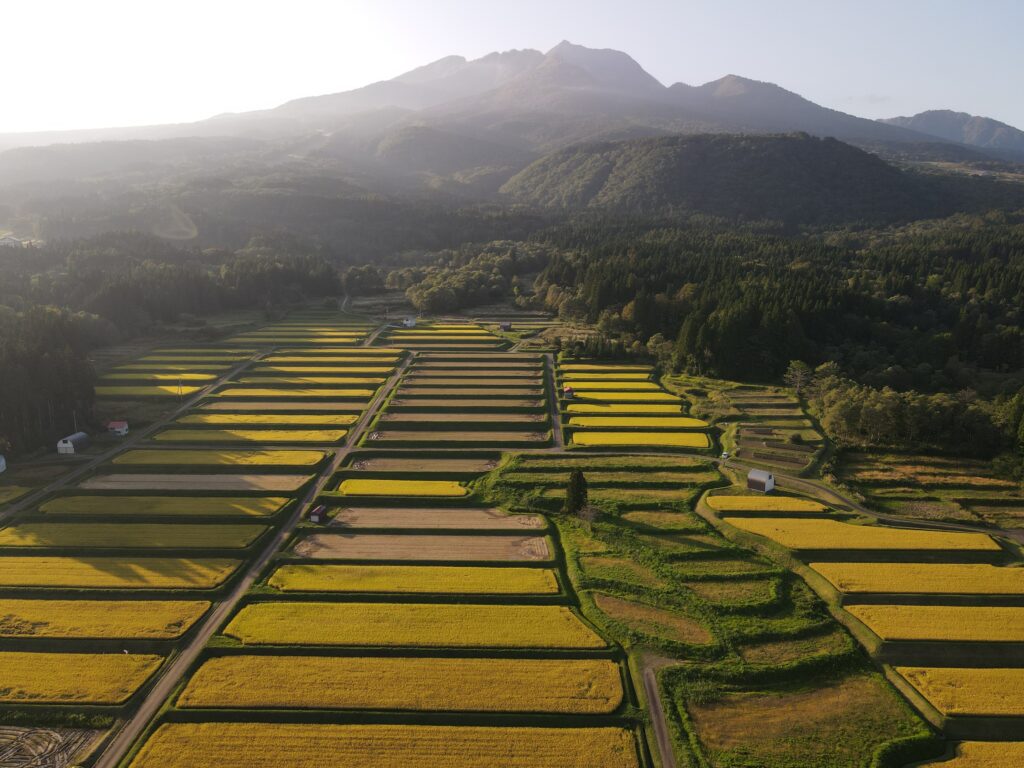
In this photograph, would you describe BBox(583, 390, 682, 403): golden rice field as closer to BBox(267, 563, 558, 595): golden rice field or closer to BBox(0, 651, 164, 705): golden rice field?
BBox(267, 563, 558, 595): golden rice field

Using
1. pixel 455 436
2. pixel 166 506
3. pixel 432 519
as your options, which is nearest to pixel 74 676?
pixel 166 506

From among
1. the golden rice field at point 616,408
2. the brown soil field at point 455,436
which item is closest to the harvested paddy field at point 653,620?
the brown soil field at point 455,436

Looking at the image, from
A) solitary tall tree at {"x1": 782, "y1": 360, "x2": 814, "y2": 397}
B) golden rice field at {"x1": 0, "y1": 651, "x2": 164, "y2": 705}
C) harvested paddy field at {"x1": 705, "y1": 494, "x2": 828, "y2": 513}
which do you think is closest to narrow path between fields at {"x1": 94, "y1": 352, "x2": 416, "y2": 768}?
golden rice field at {"x1": 0, "y1": 651, "x2": 164, "y2": 705}

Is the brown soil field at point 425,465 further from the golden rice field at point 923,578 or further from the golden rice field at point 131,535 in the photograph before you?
the golden rice field at point 923,578

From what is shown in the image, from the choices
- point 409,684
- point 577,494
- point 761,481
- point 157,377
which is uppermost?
point 577,494

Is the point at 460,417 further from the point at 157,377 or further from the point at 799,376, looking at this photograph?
the point at 157,377

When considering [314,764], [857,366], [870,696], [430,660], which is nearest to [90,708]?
[314,764]
